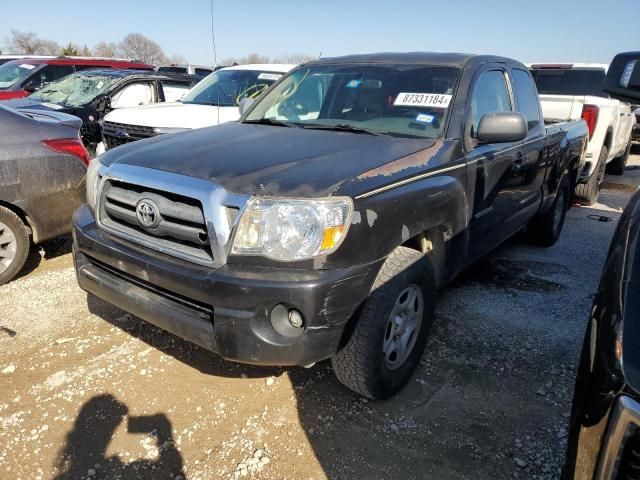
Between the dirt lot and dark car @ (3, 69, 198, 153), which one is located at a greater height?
dark car @ (3, 69, 198, 153)

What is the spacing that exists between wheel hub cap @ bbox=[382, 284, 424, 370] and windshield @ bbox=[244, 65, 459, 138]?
39.0 inches

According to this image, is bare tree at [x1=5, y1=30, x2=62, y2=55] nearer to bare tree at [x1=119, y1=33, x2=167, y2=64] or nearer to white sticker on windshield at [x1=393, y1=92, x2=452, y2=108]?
bare tree at [x1=119, y1=33, x2=167, y2=64]

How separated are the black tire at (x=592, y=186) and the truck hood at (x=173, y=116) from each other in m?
4.95

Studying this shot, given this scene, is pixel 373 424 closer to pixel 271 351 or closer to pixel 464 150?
pixel 271 351

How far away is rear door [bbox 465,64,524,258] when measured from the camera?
10.4 feet

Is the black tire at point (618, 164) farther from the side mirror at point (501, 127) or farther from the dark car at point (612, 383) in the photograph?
the dark car at point (612, 383)

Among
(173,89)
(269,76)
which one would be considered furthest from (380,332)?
(173,89)

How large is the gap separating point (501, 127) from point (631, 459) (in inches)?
88.4

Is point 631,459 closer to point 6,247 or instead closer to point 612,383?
point 612,383

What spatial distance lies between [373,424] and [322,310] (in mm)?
801

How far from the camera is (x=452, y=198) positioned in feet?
9.24

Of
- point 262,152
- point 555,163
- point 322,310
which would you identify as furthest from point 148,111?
point 322,310

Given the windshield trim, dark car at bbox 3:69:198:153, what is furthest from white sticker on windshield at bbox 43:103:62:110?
the windshield trim

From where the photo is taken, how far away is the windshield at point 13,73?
33.5 ft
